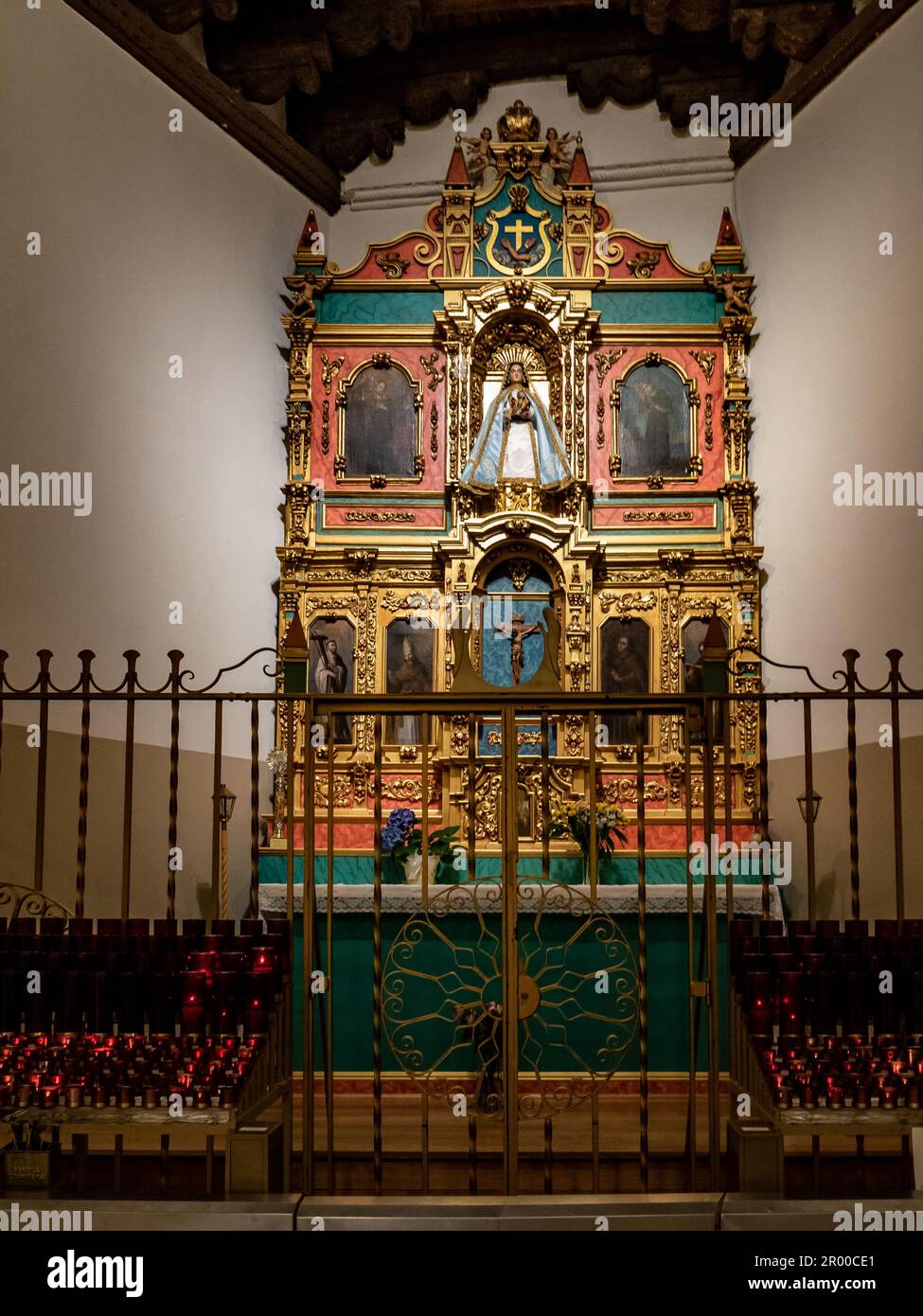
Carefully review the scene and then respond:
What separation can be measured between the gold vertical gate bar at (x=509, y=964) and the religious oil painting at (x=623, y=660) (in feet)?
17.2

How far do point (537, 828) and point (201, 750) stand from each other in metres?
2.37

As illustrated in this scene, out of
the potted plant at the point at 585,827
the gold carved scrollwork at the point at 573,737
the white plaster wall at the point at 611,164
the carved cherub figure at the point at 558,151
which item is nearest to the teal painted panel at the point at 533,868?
the potted plant at the point at 585,827

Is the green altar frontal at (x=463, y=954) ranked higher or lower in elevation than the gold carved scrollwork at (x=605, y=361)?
lower

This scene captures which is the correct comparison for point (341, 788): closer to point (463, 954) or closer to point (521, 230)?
point (463, 954)

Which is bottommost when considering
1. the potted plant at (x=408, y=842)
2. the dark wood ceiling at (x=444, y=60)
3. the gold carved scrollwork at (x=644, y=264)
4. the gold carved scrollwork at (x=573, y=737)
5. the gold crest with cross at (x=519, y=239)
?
the potted plant at (x=408, y=842)

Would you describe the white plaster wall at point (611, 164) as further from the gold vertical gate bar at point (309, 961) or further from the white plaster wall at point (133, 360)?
the gold vertical gate bar at point (309, 961)

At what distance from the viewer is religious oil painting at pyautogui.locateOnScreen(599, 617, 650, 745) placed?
9852 mm

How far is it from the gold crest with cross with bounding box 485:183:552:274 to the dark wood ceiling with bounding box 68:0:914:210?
3.51ft

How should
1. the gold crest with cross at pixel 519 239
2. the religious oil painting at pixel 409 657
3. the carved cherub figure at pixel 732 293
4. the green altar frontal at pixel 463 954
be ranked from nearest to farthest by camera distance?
the green altar frontal at pixel 463 954, the religious oil painting at pixel 409 657, the carved cherub figure at pixel 732 293, the gold crest with cross at pixel 519 239

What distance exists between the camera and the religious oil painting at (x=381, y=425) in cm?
1034

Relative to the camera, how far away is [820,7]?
9.02 meters

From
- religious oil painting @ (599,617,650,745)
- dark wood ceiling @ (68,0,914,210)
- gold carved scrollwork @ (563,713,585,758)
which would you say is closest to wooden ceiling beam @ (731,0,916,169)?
dark wood ceiling @ (68,0,914,210)

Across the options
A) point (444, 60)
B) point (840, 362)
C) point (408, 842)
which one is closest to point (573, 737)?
point (408, 842)
